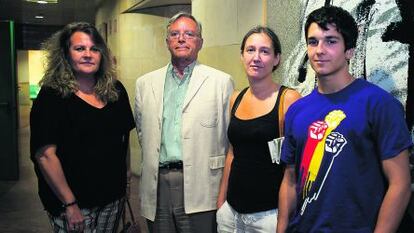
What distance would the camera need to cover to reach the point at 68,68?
1917 mm

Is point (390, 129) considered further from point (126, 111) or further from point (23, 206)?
point (23, 206)

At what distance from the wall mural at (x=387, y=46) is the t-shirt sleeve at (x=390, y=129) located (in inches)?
11.1

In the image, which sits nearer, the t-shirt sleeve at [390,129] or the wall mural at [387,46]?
the t-shirt sleeve at [390,129]

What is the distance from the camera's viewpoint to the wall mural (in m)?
1.47

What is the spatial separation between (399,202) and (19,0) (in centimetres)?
717

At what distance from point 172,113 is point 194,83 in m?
0.18

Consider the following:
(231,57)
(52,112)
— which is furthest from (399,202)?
(231,57)

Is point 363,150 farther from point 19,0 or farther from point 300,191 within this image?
point 19,0

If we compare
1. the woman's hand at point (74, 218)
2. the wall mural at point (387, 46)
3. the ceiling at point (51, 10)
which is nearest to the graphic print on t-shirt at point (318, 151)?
the wall mural at point (387, 46)

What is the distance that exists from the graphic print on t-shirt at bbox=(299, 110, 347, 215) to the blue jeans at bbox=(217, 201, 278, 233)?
31cm

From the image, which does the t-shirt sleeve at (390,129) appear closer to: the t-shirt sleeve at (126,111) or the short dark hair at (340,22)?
the short dark hair at (340,22)

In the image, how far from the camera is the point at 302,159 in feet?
4.61

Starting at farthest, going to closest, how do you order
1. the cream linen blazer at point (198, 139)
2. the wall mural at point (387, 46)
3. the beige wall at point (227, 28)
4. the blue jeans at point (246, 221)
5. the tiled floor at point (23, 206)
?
the tiled floor at point (23, 206)
the beige wall at point (227, 28)
the cream linen blazer at point (198, 139)
the blue jeans at point (246, 221)
the wall mural at point (387, 46)

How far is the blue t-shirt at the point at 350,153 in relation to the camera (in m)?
1.23
